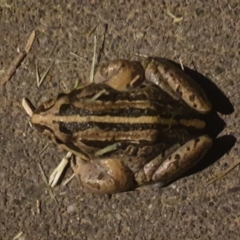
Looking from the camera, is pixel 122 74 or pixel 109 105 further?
pixel 122 74

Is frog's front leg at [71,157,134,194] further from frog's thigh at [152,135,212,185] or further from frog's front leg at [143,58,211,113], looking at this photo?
frog's front leg at [143,58,211,113]

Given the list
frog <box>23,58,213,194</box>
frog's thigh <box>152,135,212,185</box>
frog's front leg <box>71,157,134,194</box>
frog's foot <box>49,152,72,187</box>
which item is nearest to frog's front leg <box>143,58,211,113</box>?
frog <box>23,58,213,194</box>

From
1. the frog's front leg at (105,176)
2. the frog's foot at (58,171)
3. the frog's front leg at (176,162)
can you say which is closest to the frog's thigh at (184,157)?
the frog's front leg at (176,162)

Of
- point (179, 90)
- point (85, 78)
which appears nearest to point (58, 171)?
point (85, 78)

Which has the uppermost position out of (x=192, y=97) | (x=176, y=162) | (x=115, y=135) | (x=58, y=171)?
(x=192, y=97)

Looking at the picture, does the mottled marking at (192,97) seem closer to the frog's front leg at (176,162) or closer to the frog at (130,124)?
the frog at (130,124)

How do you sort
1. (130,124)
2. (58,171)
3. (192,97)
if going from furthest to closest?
1. (58,171)
2. (192,97)
3. (130,124)

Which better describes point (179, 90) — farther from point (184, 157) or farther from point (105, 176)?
point (105, 176)

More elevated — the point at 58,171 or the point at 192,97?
the point at 192,97
